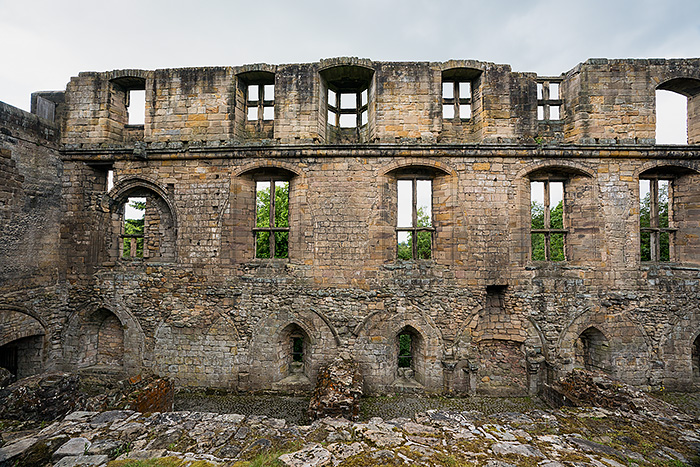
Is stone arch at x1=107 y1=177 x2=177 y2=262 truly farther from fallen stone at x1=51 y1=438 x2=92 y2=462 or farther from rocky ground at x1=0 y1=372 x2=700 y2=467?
fallen stone at x1=51 y1=438 x2=92 y2=462

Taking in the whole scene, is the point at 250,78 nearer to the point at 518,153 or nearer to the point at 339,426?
the point at 518,153

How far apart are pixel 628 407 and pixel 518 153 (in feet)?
20.2

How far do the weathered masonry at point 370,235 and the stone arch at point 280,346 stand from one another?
55 millimetres

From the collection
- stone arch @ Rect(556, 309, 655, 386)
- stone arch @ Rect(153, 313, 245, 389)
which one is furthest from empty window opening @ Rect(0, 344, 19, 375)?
stone arch @ Rect(556, 309, 655, 386)

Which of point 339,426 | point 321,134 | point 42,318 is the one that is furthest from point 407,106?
point 42,318

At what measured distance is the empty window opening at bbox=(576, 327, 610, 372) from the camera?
27.2 ft

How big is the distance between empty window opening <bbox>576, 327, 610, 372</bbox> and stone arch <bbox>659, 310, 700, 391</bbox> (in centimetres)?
150

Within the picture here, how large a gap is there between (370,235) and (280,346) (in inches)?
159

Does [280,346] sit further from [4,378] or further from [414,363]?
[4,378]

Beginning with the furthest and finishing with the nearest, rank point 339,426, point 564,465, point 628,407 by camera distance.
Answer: point 628,407 → point 339,426 → point 564,465

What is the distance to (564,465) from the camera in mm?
3623

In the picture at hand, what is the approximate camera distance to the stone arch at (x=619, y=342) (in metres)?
8.17

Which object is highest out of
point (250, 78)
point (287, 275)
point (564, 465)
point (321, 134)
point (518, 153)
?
point (250, 78)

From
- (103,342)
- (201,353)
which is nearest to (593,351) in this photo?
(201,353)
